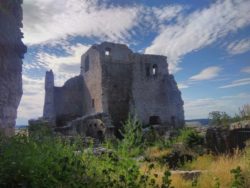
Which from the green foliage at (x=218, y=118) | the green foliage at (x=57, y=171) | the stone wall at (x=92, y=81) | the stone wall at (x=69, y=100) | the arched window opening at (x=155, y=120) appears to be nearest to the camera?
the green foliage at (x=57, y=171)

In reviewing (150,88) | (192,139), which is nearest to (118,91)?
(150,88)

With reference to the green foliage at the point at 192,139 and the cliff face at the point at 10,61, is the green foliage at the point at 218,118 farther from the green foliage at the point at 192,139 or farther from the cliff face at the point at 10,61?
the cliff face at the point at 10,61

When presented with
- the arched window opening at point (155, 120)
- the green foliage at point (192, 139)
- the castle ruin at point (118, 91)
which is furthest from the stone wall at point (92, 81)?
the green foliage at point (192, 139)

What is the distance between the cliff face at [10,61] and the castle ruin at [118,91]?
63.4 ft

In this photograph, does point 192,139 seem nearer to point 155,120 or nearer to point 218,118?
point 218,118

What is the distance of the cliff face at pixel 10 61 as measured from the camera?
6.91 metres

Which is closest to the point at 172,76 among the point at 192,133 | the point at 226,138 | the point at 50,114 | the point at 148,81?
the point at 148,81

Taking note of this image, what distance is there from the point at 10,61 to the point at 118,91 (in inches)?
827

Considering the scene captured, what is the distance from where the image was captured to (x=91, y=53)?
2895cm

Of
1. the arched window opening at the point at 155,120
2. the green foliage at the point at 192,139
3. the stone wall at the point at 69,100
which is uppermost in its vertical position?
the stone wall at the point at 69,100

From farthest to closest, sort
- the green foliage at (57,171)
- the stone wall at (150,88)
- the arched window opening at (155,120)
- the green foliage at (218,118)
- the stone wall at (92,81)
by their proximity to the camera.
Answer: the arched window opening at (155,120), the stone wall at (150,88), the stone wall at (92,81), the green foliage at (218,118), the green foliage at (57,171)

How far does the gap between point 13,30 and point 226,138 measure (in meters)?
7.29

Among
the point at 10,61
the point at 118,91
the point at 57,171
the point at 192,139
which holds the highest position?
the point at 118,91

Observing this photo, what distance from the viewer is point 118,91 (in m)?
28.2
